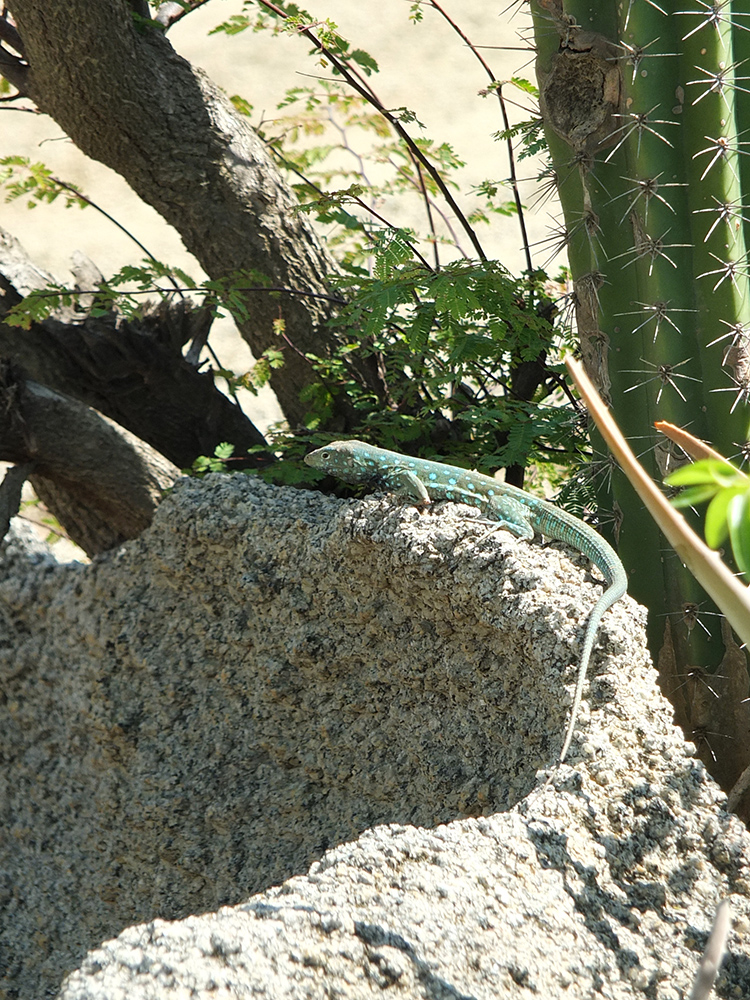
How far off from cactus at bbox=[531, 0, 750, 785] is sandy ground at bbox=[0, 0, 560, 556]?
8035 mm

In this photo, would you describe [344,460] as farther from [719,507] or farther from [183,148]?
[719,507]

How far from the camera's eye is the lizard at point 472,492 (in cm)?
245

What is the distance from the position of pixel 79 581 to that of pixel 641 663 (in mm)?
2014

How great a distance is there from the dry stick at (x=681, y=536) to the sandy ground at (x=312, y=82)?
9.20m

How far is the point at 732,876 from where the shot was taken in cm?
178

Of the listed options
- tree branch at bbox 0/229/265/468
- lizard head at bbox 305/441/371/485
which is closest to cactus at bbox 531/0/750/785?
lizard head at bbox 305/441/371/485

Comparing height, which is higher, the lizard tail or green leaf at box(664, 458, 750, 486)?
green leaf at box(664, 458, 750, 486)

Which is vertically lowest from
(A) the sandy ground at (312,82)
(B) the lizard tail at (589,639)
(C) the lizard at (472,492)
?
(B) the lizard tail at (589,639)

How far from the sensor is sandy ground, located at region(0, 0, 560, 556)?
10953 mm

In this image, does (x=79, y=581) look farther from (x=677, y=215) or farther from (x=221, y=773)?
(x=677, y=215)

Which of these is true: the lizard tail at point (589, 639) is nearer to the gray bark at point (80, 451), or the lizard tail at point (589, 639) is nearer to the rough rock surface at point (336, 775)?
the rough rock surface at point (336, 775)

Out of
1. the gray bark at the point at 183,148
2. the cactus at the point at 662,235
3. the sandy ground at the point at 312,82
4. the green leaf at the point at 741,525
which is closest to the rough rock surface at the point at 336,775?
the cactus at the point at 662,235

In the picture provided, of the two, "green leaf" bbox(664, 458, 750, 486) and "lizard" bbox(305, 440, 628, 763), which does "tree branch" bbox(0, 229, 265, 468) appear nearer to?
"lizard" bbox(305, 440, 628, 763)

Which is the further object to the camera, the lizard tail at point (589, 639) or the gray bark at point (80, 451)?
the gray bark at point (80, 451)
